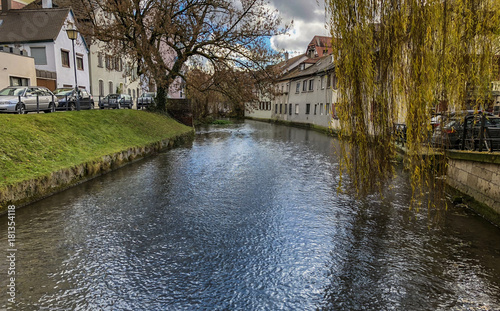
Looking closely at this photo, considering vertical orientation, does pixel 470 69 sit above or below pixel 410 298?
above

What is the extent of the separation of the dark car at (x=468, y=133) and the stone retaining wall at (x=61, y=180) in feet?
28.9

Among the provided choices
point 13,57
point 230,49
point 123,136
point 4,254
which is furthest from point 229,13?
point 4,254

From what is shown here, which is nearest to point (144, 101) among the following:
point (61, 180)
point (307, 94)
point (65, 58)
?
point (65, 58)

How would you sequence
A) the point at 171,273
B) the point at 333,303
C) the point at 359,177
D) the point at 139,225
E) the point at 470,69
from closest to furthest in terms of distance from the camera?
1. the point at 333,303
2. the point at 171,273
3. the point at 470,69
4. the point at 359,177
5. the point at 139,225

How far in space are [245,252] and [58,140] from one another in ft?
30.6

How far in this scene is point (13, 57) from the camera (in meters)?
25.8

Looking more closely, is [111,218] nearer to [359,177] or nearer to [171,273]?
[171,273]

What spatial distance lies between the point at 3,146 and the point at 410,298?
33.5 ft

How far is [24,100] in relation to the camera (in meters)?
16.8

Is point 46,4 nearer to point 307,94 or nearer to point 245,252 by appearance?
point 307,94

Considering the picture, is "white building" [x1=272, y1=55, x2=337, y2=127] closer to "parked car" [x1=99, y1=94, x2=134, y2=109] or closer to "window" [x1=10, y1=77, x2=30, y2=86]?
"parked car" [x1=99, y1=94, x2=134, y2=109]

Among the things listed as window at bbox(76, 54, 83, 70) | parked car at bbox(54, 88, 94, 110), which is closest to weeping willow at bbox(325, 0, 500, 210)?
parked car at bbox(54, 88, 94, 110)

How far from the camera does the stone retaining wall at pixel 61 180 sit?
24.7 feet

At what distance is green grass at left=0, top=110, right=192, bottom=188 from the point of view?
8.75 m
